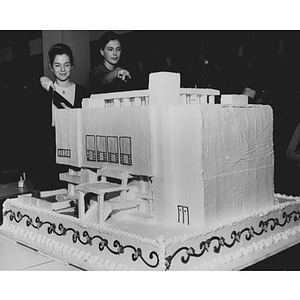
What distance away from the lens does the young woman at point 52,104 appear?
3990 millimetres

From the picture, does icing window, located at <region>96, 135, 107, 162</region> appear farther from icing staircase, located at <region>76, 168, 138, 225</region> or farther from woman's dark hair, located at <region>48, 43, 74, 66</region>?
woman's dark hair, located at <region>48, 43, 74, 66</region>

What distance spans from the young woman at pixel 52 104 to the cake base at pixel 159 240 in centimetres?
96

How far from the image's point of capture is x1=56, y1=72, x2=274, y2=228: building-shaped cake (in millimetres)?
2822

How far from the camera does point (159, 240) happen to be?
2441 mm

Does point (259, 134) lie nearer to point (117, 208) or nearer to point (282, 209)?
point (282, 209)

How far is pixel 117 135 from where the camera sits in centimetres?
314

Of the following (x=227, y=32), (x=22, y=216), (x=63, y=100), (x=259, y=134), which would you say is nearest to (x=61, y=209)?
(x=22, y=216)

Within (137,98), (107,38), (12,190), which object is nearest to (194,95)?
(137,98)

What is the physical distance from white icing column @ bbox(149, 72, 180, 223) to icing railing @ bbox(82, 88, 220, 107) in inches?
5.3

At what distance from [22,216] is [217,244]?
1.52 metres

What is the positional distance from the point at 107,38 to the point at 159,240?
2186 millimetres

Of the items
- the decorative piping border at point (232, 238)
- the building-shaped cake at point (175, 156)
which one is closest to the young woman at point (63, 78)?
the building-shaped cake at point (175, 156)

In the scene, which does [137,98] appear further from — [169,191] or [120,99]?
[169,191]

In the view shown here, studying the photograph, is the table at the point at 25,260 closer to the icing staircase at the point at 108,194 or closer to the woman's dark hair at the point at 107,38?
the icing staircase at the point at 108,194
